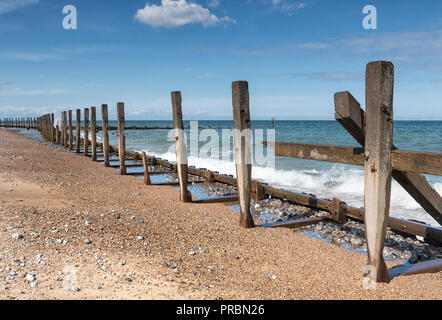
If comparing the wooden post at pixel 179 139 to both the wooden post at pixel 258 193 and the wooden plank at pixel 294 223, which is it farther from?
the wooden plank at pixel 294 223

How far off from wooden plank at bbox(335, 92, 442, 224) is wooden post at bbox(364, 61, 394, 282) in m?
0.14

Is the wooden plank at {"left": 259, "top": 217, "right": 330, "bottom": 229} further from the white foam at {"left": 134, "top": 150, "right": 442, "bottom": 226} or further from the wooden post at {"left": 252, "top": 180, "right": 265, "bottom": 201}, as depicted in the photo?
the white foam at {"left": 134, "top": 150, "right": 442, "bottom": 226}

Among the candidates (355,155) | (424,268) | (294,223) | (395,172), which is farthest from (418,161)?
(294,223)

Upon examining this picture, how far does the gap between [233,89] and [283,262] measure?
3.01 m

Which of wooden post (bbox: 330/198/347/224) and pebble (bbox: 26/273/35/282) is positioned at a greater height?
pebble (bbox: 26/273/35/282)

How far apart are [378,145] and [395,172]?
1.51ft

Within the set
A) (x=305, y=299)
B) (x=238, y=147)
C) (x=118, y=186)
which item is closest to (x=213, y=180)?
(x=118, y=186)

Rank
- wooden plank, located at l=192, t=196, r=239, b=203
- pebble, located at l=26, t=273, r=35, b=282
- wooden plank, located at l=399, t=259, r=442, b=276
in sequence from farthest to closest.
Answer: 1. wooden plank, located at l=192, t=196, r=239, b=203
2. wooden plank, located at l=399, t=259, r=442, b=276
3. pebble, located at l=26, t=273, r=35, b=282

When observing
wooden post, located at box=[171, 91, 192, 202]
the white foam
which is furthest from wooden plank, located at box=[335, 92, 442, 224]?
wooden post, located at box=[171, 91, 192, 202]

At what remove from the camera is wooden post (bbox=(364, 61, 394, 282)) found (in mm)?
3711

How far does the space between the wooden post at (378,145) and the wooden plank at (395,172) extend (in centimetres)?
14

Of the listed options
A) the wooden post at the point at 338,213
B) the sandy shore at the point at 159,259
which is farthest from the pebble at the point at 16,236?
the wooden post at the point at 338,213

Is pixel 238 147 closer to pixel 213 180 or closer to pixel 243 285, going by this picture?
pixel 243 285

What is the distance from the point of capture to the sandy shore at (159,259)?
12.1 ft
